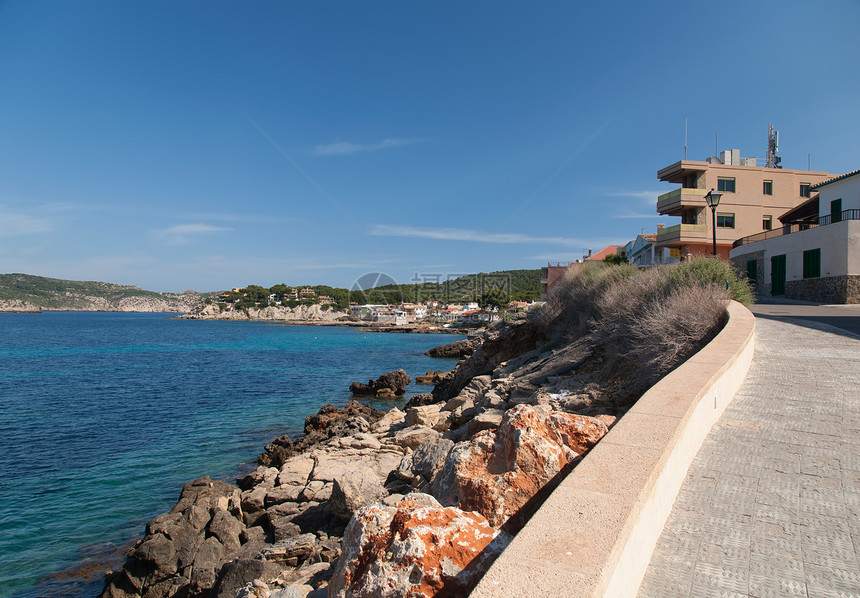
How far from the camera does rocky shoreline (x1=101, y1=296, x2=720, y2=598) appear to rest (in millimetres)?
2846

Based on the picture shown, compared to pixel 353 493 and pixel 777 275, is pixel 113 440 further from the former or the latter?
pixel 777 275

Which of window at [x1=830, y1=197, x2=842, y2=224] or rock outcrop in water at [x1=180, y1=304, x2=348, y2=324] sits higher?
window at [x1=830, y1=197, x2=842, y2=224]

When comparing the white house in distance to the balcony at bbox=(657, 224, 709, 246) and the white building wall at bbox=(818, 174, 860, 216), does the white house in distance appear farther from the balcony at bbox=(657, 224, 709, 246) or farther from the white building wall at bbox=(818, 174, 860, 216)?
the balcony at bbox=(657, 224, 709, 246)

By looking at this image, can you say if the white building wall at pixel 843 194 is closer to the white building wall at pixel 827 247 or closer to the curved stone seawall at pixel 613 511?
the white building wall at pixel 827 247

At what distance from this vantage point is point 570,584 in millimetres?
2027

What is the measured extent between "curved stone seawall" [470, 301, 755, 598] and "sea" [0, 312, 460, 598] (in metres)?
9.08

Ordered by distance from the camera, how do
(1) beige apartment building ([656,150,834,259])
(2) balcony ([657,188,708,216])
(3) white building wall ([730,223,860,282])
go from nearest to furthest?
1. (3) white building wall ([730,223,860,282])
2. (2) balcony ([657,188,708,216])
3. (1) beige apartment building ([656,150,834,259])

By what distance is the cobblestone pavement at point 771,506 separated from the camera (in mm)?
2787

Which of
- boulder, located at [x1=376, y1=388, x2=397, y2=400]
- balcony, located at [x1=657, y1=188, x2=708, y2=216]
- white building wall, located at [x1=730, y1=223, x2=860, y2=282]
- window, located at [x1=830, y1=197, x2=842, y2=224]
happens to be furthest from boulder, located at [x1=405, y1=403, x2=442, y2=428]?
balcony, located at [x1=657, y1=188, x2=708, y2=216]

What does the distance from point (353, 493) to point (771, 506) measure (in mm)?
5123

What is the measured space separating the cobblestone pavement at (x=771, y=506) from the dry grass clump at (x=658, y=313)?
251cm

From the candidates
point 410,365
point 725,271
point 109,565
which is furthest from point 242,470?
point 410,365

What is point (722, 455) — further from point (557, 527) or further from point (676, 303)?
point (676, 303)

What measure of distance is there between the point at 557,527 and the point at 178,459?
584 inches
